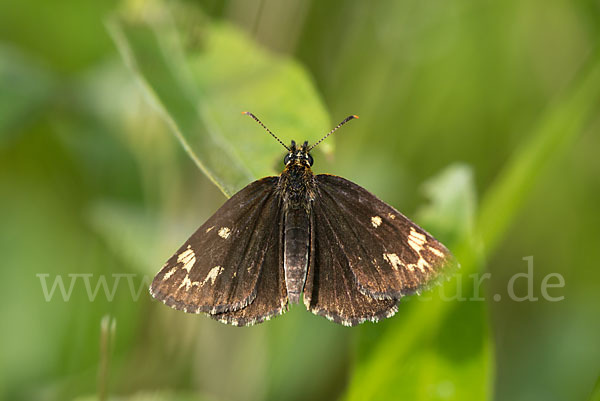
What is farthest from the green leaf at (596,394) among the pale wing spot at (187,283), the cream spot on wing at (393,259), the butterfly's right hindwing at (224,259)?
the pale wing spot at (187,283)

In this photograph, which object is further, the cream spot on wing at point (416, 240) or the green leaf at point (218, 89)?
the cream spot on wing at point (416, 240)

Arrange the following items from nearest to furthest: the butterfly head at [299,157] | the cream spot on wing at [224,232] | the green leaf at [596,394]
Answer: the green leaf at [596,394]
the cream spot on wing at [224,232]
the butterfly head at [299,157]

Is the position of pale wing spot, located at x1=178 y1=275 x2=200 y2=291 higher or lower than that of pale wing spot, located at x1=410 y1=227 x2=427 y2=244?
lower

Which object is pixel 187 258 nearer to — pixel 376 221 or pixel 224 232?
pixel 224 232

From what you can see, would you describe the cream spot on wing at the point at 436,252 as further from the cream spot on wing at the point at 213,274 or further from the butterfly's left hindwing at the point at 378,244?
the cream spot on wing at the point at 213,274

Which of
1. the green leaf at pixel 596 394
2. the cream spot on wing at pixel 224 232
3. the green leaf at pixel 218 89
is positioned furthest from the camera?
the cream spot on wing at pixel 224 232

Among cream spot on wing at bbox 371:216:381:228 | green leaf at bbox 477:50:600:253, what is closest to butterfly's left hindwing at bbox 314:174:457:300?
cream spot on wing at bbox 371:216:381:228

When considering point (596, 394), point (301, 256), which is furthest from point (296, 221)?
point (596, 394)

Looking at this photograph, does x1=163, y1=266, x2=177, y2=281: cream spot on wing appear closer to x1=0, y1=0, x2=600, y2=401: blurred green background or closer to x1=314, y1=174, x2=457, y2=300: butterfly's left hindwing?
x1=0, y1=0, x2=600, y2=401: blurred green background

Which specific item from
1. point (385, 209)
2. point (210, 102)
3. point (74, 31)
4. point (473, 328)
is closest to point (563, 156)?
point (385, 209)
